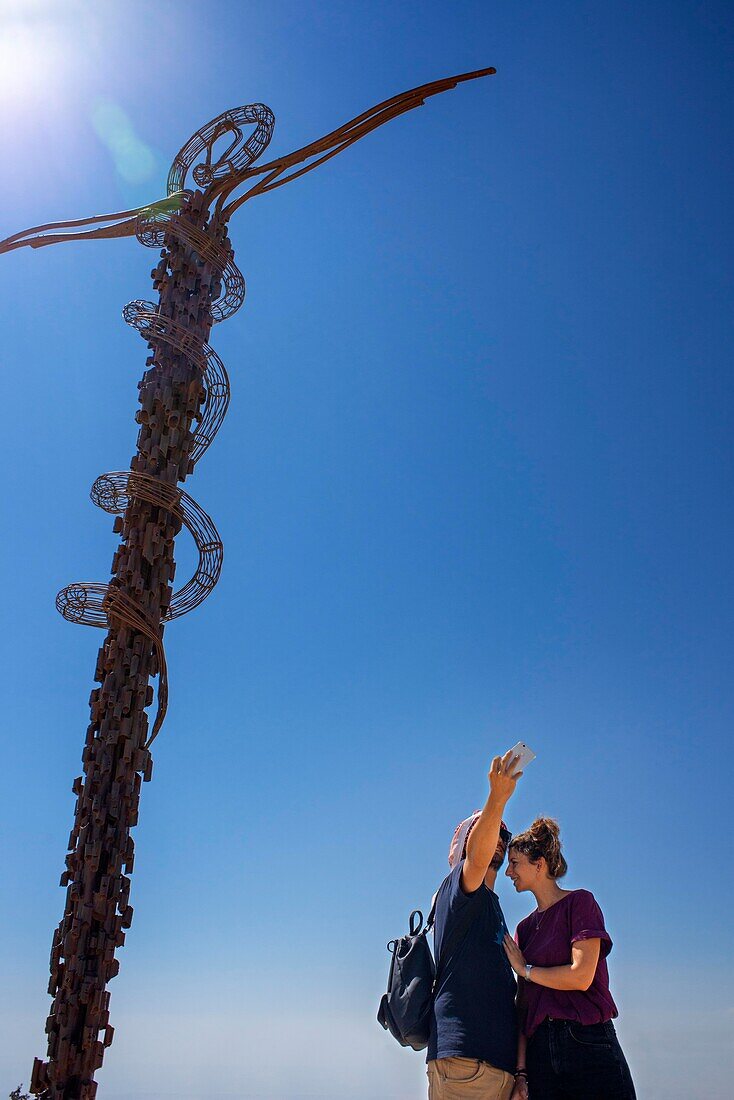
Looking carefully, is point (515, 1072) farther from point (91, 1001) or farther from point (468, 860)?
point (91, 1001)

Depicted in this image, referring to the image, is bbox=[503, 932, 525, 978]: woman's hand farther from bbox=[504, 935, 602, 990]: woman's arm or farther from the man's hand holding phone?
the man's hand holding phone

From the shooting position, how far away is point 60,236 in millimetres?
8281

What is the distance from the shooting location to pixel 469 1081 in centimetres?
320

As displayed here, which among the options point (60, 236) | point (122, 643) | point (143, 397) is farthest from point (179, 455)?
point (60, 236)

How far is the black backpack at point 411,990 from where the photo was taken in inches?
134

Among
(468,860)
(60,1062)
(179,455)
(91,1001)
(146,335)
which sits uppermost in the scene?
(146,335)

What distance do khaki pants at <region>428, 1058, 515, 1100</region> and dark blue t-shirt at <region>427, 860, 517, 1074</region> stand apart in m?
0.03

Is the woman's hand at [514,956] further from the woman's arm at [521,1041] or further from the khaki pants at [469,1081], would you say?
the khaki pants at [469,1081]

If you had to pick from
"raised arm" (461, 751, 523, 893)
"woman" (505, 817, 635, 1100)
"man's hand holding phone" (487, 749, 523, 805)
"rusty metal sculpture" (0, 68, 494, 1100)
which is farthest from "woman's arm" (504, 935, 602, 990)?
"rusty metal sculpture" (0, 68, 494, 1100)

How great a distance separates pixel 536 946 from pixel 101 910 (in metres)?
3.13

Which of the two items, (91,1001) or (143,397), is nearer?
(91,1001)

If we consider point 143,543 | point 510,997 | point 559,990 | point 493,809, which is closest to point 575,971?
point 559,990

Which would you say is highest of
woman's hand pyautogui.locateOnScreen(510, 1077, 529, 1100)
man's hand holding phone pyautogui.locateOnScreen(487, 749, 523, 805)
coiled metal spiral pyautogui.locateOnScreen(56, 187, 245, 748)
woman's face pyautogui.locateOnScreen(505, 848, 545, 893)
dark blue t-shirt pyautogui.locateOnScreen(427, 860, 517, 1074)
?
coiled metal spiral pyautogui.locateOnScreen(56, 187, 245, 748)

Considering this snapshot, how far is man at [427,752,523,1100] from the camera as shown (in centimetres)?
323
